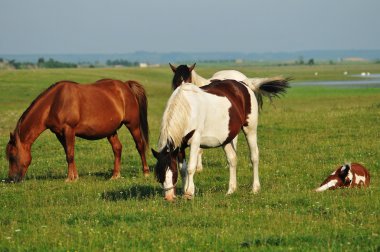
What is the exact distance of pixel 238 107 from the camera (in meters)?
13.7

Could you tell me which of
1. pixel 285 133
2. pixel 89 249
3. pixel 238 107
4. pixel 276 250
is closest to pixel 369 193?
pixel 238 107

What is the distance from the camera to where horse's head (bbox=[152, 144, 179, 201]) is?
11.8 metres

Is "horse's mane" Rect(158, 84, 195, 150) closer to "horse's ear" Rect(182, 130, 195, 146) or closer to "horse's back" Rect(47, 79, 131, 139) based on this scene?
"horse's ear" Rect(182, 130, 195, 146)

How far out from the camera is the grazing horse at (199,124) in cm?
1199

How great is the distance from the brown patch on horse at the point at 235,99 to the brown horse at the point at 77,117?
3.53 meters

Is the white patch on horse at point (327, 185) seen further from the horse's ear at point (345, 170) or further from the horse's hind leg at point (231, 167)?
the horse's hind leg at point (231, 167)

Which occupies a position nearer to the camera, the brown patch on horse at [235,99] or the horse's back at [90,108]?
the brown patch on horse at [235,99]

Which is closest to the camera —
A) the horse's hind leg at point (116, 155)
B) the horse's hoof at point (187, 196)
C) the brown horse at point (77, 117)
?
the horse's hoof at point (187, 196)

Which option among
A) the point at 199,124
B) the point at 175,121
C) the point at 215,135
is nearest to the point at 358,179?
the point at 215,135

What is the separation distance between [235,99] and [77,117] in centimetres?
397

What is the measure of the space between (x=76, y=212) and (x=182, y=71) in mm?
5768

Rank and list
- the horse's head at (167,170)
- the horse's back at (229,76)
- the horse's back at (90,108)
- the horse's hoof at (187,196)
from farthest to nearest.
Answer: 1. the horse's back at (229,76)
2. the horse's back at (90,108)
3. the horse's hoof at (187,196)
4. the horse's head at (167,170)

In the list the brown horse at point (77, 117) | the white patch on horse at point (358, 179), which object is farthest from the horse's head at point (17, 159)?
the white patch on horse at point (358, 179)

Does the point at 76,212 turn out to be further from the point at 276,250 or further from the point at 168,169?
the point at 276,250
